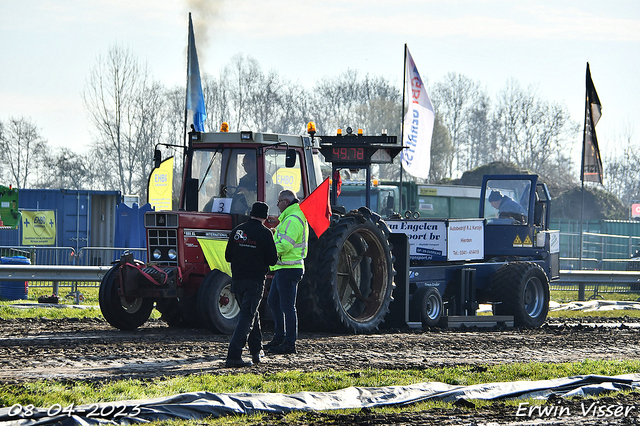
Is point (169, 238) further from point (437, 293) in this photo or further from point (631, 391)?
point (631, 391)

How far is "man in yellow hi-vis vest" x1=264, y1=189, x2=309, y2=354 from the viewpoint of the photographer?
363 inches

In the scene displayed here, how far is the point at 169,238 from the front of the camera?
36.1 ft

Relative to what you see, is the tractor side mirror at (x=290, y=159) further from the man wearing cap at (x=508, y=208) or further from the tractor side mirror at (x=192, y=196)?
the man wearing cap at (x=508, y=208)

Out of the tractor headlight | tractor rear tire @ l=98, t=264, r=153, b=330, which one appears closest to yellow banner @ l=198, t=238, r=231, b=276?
the tractor headlight

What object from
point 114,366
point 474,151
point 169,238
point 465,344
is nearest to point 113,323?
point 169,238

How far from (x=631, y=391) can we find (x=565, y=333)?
5845mm

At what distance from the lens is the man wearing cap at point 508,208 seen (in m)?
15.4

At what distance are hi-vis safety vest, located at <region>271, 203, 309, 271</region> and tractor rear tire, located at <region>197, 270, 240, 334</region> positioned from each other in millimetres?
1321

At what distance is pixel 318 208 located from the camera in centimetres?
1084

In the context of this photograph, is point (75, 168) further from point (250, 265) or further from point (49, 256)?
point (250, 265)

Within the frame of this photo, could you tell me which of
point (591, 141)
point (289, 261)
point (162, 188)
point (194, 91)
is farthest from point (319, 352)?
point (591, 141)

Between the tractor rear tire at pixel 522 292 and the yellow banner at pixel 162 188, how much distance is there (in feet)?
20.1

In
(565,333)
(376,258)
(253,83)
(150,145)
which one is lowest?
(565,333)

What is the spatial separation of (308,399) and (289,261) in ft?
10.2
